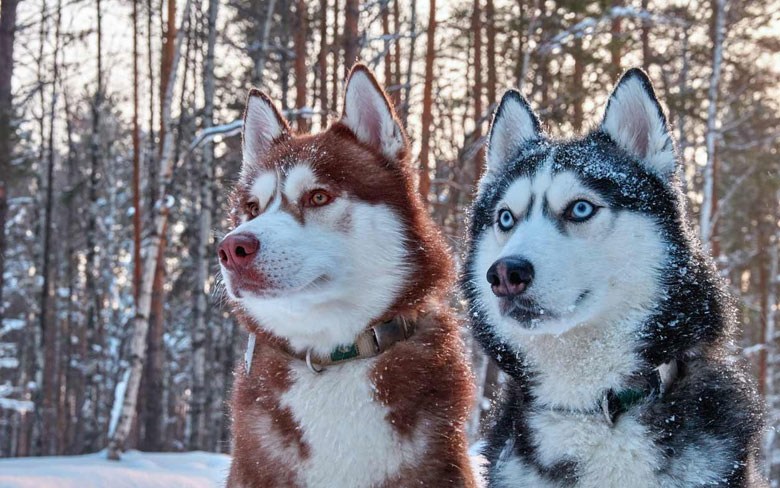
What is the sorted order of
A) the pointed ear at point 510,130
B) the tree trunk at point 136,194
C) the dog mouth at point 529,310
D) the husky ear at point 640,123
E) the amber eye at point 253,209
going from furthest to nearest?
1. the tree trunk at point 136,194
2. the amber eye at point 253,209
3. the pointed ear at point 510,130
4. the husky ear at point 640,123
5. the dog mouth at point 529,310

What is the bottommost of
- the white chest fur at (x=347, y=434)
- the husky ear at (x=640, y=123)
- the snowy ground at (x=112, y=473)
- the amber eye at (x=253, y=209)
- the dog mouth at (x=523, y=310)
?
the snowy ground at (x=112, y=473)

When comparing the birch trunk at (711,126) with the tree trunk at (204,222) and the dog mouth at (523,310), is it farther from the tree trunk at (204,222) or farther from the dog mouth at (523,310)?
the dog mouth at (523,310)

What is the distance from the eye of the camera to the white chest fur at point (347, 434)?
2773 mm

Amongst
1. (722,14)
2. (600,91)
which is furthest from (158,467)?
(722,14)

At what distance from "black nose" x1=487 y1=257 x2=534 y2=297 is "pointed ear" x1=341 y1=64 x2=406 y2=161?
3.92 ft

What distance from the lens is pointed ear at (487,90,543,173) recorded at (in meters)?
3.15

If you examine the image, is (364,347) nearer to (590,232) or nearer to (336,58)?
(590,232)

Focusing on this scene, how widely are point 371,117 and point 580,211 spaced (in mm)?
1293

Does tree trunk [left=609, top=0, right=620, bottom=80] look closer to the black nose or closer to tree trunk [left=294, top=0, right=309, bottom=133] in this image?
tree trunk [left=294, top=0, right=309, bottom=133]

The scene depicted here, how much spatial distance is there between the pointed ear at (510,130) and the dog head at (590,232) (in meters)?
0.20

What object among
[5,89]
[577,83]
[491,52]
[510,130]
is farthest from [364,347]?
[5,89]

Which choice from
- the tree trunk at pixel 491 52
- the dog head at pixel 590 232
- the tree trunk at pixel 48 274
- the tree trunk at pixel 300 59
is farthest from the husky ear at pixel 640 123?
the tree trunk at pixel 48 274

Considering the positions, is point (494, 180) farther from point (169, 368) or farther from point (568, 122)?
point (169, 368)

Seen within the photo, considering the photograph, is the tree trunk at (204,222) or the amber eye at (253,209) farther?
the tree trunk at (204,222)
